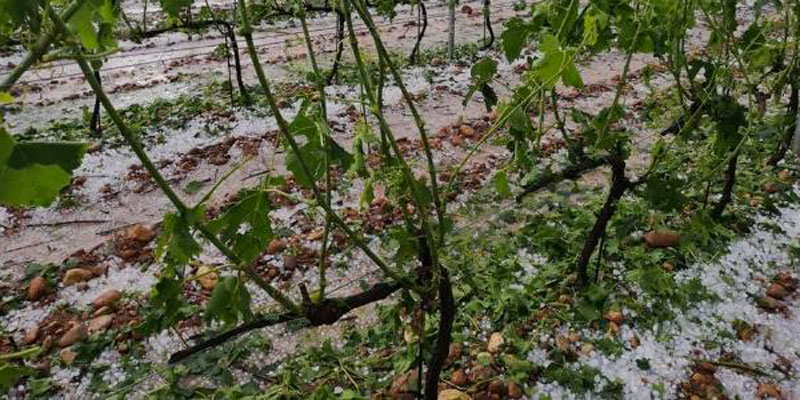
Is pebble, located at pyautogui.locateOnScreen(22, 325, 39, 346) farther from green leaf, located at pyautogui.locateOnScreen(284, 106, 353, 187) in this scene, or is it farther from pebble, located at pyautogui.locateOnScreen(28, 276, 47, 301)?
green leaf, located at pyautogui.locateOnScreen(284, 106, 353, 187)

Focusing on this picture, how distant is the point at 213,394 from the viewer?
8.03ft

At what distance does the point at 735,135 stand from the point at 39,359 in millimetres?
3408

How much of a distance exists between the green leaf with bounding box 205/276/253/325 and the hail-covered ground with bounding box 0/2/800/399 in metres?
0.08

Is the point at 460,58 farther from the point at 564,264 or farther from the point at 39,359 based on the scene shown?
the point at 39,359

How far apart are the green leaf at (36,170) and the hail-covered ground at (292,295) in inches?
22.0

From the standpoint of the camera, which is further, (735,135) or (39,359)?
(39,359)

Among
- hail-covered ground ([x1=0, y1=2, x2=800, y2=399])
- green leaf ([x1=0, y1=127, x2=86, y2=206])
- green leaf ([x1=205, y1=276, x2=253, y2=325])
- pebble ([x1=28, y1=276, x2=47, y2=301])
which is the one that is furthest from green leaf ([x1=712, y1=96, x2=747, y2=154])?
pebble ([x1=28, y1=276, x2=47, y2=301])

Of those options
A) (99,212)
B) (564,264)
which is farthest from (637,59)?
(99,212)

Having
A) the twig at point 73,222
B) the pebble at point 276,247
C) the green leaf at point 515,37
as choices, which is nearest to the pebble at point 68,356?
the pebble at point 276,247

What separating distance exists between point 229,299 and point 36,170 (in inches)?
23.4

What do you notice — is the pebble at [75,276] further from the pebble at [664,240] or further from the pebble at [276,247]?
the pebble at [664,240]

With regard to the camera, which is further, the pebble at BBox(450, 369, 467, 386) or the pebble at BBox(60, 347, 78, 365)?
the pebble at BBox(60, 347, 78, 365)

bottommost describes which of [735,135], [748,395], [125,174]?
[748,395]

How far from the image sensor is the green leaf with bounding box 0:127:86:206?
0.78 metres
